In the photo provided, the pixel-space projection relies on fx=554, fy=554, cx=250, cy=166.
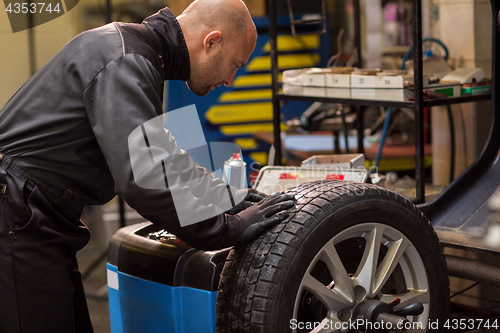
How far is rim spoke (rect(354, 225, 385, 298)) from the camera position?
149cm

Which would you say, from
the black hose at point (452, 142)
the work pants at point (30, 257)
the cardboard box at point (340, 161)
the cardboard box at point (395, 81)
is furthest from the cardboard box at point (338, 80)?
the work pants at point (30, 257)

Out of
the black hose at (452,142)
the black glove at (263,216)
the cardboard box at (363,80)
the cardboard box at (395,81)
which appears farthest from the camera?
the black hose at (452,142)

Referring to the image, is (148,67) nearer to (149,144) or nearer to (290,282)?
(149,144)

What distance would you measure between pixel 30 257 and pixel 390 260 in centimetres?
95

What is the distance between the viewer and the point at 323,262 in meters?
1.57

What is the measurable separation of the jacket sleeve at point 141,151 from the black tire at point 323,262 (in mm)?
130

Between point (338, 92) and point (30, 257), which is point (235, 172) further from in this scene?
point (338, 92)

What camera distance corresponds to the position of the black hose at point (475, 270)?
79.7 inches

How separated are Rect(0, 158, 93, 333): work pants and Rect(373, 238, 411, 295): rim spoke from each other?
0.84m

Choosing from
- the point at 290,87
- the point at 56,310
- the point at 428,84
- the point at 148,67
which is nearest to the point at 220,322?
the point at 56,310

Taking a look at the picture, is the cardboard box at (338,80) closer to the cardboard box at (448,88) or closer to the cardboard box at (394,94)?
the cardboard box at (394,94)

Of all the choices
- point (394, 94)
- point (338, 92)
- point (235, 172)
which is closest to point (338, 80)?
point (338, 92)

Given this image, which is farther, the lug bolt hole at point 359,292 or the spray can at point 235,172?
the spray can at point 235,172

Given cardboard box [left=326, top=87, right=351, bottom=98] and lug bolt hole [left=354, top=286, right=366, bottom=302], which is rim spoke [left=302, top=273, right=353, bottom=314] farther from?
cardboard box [left=326, top=87, right=351, bottom=98]
